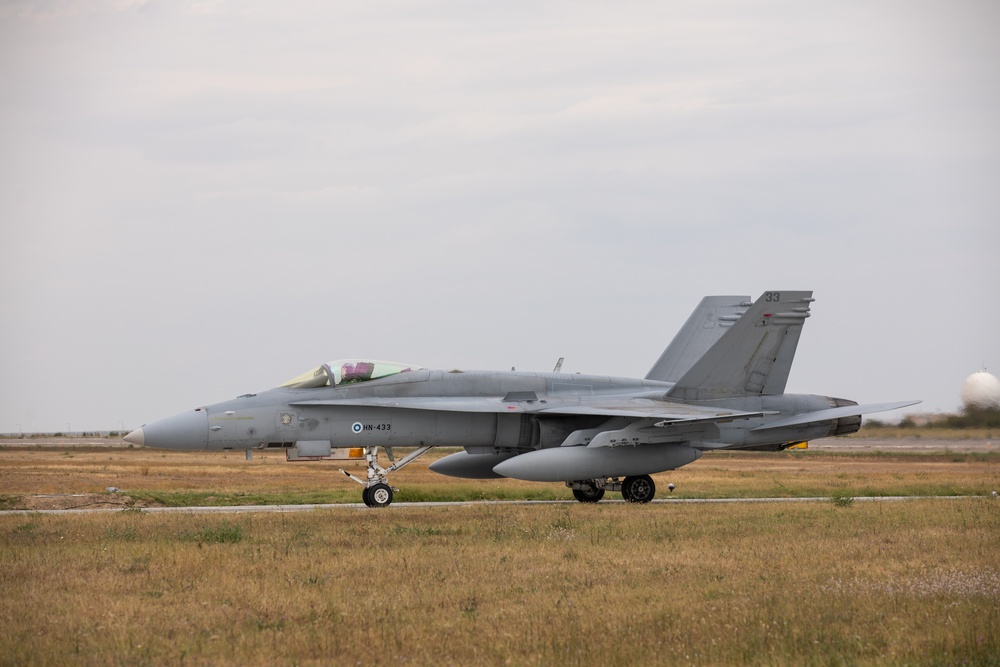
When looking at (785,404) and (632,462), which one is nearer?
(632,462)

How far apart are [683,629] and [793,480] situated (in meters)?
22.0

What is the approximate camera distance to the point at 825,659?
8.20 meters

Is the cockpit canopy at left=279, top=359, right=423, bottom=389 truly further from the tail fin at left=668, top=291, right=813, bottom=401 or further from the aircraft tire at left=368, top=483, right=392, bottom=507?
the tail fin at left=668, top=291, right=813, bottom=401

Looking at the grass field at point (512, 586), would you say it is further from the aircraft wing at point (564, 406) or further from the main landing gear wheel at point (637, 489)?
the aircraft wing at point (564, 406)

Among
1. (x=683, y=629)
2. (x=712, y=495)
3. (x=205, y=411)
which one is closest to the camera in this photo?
(x=683, y=629)

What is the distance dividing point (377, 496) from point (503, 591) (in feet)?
31.7

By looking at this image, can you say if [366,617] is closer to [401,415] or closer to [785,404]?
[401,415]

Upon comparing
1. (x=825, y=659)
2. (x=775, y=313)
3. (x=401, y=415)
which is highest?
(x=775, y=313)

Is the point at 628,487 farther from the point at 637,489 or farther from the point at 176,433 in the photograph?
the point at 176,433

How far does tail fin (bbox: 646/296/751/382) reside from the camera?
26.4 m

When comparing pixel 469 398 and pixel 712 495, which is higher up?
pixel 469 398

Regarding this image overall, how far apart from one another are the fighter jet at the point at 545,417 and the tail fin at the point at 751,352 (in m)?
0.03

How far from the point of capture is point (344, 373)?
20.5 m

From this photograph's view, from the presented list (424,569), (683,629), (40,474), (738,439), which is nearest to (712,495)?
(738,439)
